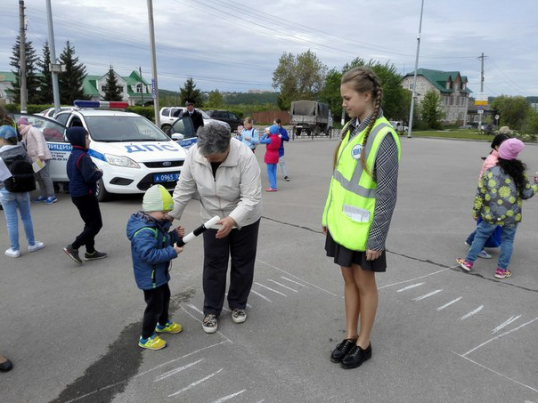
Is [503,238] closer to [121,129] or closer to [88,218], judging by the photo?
[88,218]

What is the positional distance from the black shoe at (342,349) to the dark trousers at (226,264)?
96cm

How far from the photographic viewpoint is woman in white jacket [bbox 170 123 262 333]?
300 cm

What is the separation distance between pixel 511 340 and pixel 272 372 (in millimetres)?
2009

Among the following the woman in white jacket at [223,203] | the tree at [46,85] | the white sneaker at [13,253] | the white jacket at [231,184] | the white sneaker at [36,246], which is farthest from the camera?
the tree at [46,85]

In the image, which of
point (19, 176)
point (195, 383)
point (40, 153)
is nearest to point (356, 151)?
point (195, 383)

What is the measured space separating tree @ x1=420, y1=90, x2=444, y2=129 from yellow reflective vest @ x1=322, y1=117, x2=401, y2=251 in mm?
62477

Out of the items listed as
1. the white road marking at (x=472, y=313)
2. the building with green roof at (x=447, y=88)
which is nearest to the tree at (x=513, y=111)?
the building with green roof at (x=447, y=88)

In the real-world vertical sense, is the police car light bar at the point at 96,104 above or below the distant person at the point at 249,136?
above

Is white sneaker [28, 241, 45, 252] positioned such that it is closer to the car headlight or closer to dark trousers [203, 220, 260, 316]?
the car headlight

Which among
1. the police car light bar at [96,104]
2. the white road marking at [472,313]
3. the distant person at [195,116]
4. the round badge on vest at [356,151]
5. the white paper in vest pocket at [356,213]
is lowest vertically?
the white road marking at [472,313]

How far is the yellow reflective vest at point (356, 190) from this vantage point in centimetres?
252

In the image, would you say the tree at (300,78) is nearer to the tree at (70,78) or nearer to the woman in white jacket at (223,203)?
the tree at (70,78)

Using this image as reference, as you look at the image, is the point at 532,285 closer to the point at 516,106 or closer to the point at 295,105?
the point at 295,105

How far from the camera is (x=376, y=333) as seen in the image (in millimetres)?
3355
